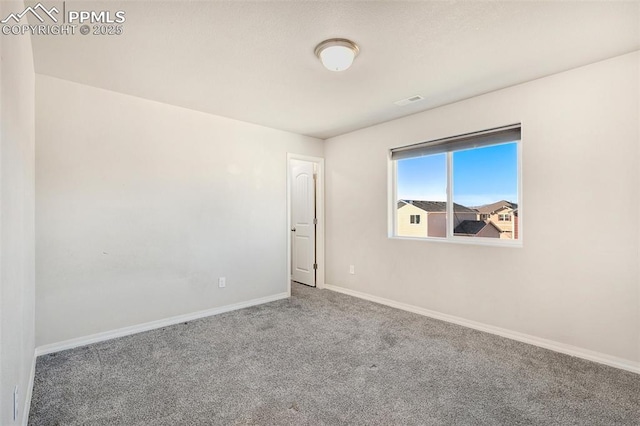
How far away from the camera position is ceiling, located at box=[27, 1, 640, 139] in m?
1.87

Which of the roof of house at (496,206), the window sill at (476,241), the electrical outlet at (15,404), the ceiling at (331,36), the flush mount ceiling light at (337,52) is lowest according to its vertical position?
the electrical outlet at (15,404)

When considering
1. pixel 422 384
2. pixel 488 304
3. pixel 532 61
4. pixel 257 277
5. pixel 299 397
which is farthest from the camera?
pixel 257 277

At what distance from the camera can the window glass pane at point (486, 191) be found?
305 centimetres

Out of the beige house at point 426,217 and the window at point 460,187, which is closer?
the window at point 460,187

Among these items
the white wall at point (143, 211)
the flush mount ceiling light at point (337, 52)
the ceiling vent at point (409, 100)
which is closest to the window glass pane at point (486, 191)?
the ceiling vent at point (409, 100)

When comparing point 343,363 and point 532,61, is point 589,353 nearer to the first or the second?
point 343,363

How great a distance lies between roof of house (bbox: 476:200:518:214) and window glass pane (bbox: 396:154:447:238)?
0.43 meters

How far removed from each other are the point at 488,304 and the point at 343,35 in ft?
9.25

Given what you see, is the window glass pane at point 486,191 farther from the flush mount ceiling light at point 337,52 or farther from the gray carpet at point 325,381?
the flush mount ceiling light at point 337,52

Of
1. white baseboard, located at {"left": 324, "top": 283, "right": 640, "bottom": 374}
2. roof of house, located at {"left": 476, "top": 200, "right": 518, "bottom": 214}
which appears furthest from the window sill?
white baseboard, located at {"left": 324, "top": 283, "right": 640, "bottom": 374}

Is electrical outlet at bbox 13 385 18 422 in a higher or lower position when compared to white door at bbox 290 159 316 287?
lower

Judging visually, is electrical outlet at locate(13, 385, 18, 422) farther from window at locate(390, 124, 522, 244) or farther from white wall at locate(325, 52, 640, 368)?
window at locate(390, 124, 522, 244)

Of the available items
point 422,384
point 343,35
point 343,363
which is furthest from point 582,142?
point 343,363

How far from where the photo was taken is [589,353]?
2.51 metres
